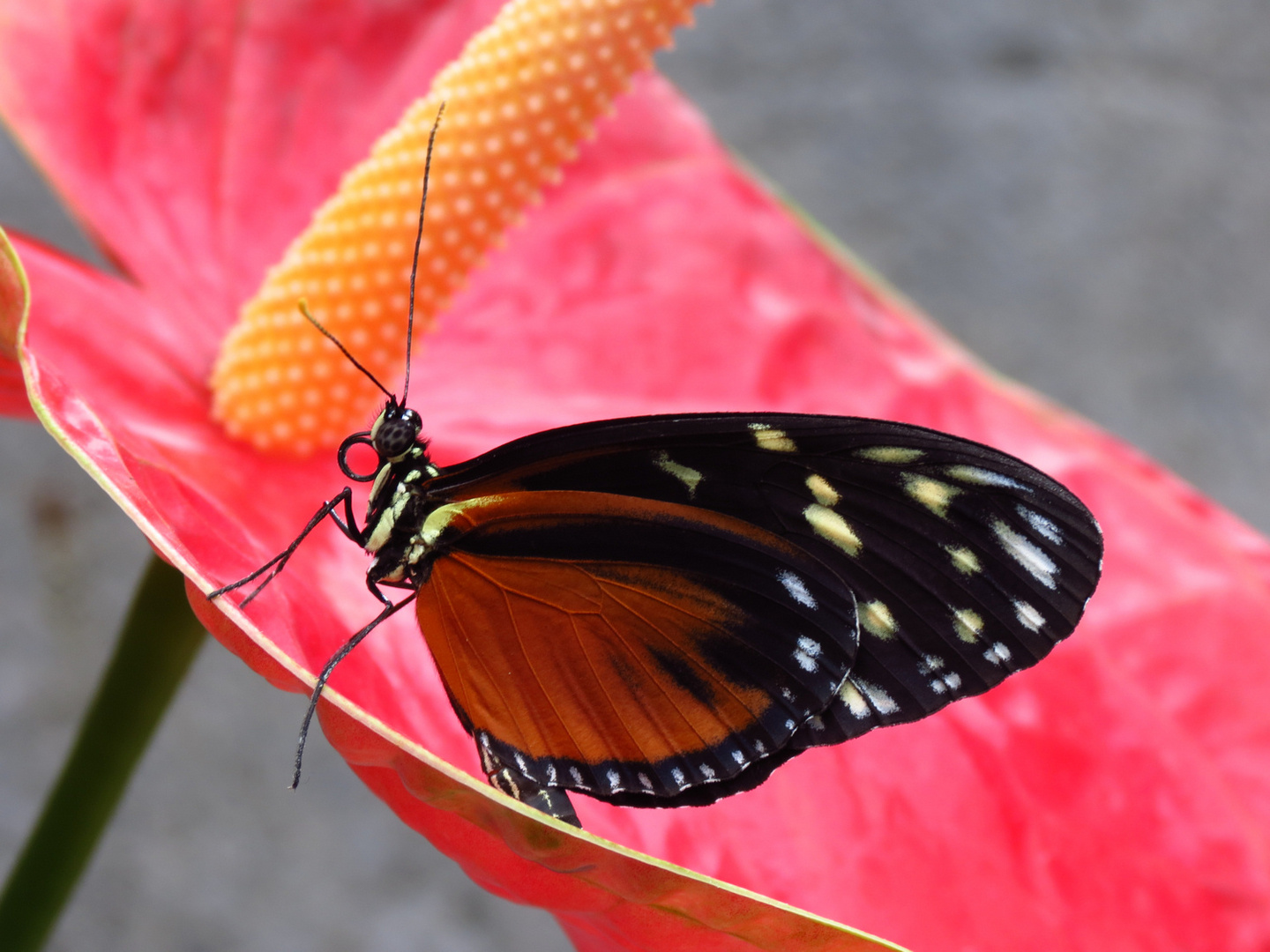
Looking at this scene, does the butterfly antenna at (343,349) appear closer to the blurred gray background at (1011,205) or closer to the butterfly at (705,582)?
the butterfly at (705,582)

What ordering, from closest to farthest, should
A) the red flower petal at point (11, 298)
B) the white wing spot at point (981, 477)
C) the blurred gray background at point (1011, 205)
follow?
the red flower petal at point (11, 298), the white wing spot at point (981, 477), the blurred gray background at point (1011, 205)

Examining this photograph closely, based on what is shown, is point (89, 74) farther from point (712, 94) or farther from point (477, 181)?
point (712, 94)

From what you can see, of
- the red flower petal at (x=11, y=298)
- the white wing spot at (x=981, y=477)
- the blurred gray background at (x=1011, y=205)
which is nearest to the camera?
the red flower petal at (x=11, y=298)

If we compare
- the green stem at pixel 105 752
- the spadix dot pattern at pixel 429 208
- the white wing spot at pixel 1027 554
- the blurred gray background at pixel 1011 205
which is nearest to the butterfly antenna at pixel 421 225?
the spadix dot pattern at pixel 429 208

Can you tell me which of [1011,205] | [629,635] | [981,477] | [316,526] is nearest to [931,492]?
[981,477]

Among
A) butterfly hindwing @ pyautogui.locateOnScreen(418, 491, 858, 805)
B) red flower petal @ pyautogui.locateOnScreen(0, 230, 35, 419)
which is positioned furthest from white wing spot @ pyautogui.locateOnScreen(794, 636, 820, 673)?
red flower petal @ pyautogui.locateOnScreen(0, 230, 35, 419)

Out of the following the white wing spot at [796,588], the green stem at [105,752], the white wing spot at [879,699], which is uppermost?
the white wing spot at [796,588]

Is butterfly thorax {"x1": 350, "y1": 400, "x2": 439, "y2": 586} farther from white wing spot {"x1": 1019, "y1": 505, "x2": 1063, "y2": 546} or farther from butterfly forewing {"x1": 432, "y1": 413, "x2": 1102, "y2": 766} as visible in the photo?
Result: white wing spot {"x1": 1019, "y1": 505, "x2": 1063, "y2": 546}
